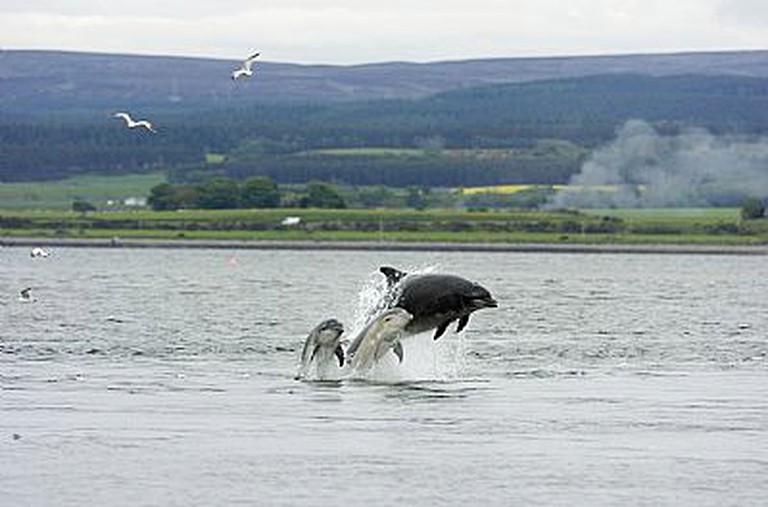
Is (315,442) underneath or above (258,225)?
above

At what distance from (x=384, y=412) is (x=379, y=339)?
495 centimetres

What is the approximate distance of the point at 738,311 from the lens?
2862 inches

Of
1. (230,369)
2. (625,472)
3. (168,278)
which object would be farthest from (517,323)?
(168,278)

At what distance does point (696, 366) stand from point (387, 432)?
15.2m

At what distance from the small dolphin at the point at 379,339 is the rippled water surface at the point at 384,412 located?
43 cm

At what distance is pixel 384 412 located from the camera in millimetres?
33531

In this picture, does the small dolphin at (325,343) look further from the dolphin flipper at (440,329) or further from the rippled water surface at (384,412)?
the dolphin flipper at (440,329)

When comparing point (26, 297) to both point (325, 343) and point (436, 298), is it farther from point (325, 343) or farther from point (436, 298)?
point (436, 298)

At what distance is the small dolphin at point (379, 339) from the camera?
124 feet

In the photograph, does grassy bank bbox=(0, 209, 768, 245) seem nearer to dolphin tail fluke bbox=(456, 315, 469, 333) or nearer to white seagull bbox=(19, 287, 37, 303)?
white seagull bbox=(19, 287, 37, 303)

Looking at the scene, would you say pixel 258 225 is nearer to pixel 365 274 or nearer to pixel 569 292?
pixel 365 274

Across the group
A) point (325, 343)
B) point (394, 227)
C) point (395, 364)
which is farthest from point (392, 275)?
point (394, 227)

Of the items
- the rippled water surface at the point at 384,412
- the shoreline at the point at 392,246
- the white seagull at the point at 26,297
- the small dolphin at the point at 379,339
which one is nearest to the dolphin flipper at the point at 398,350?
the small dolphin at the point at 379,339

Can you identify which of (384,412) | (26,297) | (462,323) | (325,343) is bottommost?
(26,297)
